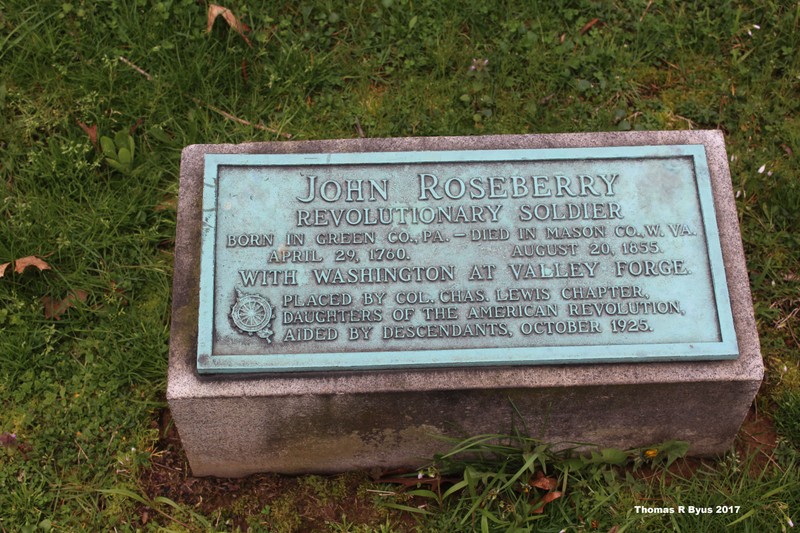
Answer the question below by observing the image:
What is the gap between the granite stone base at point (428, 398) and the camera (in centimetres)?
A: 293

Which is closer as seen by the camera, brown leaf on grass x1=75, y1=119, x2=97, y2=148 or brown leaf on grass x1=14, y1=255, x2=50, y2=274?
brown leaf on grass x1=14, y1=255, x2=50, y2=274

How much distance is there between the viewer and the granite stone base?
2928mm

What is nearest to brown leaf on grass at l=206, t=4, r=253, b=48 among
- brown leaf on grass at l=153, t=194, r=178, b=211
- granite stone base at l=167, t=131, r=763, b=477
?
brown leaf on grass at l=153, t=194, r=178, b=211

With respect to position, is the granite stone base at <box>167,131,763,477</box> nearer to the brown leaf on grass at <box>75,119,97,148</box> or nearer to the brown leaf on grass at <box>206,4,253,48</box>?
the brown leaf on grass at <box>75,119,97,148</box>

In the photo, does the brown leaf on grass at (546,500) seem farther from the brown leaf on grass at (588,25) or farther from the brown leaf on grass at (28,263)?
the brown leaf on grass at (588,25)

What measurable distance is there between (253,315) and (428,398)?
0.68 meters

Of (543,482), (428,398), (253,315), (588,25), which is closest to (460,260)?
(428,398)

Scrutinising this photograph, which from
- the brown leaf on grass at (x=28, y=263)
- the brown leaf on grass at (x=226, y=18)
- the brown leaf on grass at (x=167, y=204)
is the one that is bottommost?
the brown leaf on grass at (x=28, y=263)

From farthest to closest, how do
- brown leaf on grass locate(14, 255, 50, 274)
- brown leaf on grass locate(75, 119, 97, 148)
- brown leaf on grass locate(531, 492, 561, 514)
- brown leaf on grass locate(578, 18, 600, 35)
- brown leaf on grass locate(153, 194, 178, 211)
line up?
brown leaf on grass locate(578, 18, 600, 35) < brown leaf on grass locate(75, 119, 97, 148) < brown leaf on grass locate(153, 194, 178, 211) < brown leaf on grass locate(14, 255, 50, 274) < brown leaf on grass locate(531, 492, 561, 514)

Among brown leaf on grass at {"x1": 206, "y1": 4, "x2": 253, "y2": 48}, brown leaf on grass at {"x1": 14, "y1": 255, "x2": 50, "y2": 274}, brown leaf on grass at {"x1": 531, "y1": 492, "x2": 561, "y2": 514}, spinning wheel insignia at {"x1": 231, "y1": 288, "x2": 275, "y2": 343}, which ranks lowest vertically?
brown leaf on grass at {"x1": 531, "y1": 492, "x2": 561, "y2": 514}

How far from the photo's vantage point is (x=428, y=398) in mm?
2963

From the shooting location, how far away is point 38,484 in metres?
3.27

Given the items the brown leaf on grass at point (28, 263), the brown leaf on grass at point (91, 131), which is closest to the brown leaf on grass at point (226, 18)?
the brown leaf on grass at point (91, 131)

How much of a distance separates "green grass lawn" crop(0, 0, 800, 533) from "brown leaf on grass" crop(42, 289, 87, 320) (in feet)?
0.03
